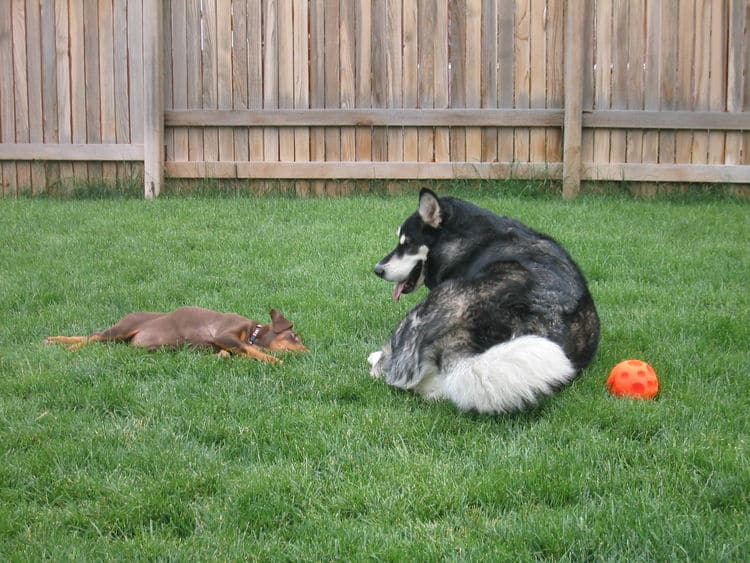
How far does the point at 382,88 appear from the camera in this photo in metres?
9.37

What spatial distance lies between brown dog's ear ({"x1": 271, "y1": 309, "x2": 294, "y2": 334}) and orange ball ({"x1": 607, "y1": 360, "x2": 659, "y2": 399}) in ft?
5.93

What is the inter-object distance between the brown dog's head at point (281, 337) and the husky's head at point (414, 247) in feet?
1.94

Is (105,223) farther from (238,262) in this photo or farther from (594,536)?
(594,536)

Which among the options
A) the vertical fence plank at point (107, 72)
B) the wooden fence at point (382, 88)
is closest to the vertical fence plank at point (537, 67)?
the wooden fence at point (382, 88)

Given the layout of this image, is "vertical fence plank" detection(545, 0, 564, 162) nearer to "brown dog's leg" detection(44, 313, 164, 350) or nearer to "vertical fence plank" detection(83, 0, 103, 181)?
"vertical fence plank" detection(83, 0, 103, 181)

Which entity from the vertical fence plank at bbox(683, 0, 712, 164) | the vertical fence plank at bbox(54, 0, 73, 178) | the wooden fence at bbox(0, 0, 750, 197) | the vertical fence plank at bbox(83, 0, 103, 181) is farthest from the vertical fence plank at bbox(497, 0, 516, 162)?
the vertical fence plank at bbox(54, 0, 73, 178)

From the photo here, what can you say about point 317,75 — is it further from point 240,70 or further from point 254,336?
point 254,336

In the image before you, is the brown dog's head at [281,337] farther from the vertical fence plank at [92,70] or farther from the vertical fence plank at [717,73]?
the vertical fence plank at [717,73]

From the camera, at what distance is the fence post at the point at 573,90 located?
8.90 m

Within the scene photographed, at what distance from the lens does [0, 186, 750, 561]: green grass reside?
2.82m

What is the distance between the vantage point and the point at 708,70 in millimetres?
9109

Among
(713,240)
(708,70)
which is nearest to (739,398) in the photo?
(713,240)

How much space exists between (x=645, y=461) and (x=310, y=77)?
6.87 metres

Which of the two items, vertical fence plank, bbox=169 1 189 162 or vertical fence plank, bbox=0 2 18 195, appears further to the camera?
vertical fence plank, bbox=0 2 18 195
